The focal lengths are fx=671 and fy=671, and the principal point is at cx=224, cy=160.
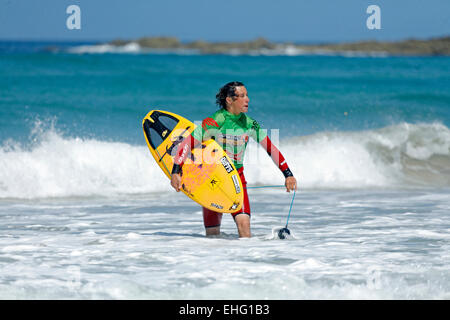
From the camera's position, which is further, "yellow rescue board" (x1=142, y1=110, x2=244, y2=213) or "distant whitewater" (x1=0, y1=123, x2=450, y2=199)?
"distant whitewater" (x1=0, y1=123, x2=450, y2=199)

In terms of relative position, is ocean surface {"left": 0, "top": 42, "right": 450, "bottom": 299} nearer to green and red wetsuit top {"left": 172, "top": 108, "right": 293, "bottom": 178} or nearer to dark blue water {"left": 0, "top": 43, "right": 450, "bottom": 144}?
dark blue water {"left": 0, "top": 43, "right": 450, "bottom": 144}

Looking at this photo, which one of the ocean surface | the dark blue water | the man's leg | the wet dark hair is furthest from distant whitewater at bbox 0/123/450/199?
the wet dark hair

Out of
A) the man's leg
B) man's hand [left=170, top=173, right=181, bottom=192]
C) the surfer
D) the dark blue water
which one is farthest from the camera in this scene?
A: the dark blue water

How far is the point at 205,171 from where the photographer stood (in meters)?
5.36

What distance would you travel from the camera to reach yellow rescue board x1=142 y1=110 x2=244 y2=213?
5.27 m

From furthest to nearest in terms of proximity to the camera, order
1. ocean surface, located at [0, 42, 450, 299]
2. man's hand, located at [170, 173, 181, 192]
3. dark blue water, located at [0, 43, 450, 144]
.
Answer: dark blue water, located at [0, 43, 450, 144], man's hand, located at [170, 173, 181, 192], ocean surface, located at [0, 42, 450, 299]

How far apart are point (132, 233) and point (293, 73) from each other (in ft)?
59.9

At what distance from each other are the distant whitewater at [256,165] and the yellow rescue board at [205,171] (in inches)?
141

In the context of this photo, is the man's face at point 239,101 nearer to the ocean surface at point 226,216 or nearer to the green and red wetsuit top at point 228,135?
the green and red wetsuit top at point 228,135

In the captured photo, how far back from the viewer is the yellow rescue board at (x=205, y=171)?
5.27 metres

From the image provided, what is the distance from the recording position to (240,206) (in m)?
5.29

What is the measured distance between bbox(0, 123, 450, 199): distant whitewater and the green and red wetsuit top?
398 centimetres

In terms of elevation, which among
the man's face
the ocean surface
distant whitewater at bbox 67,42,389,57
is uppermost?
distant whitewater at bbox 67,42,389,57

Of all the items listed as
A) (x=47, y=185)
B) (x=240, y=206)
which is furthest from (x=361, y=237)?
(x=47, y=185)
